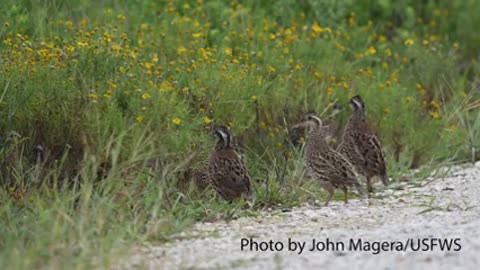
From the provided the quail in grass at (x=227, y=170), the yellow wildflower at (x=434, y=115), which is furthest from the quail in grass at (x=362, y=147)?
the yellow wildflower at (x=434, y=115)

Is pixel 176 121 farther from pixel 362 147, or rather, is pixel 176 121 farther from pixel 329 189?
pixel 362 147

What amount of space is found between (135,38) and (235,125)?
1776 mm

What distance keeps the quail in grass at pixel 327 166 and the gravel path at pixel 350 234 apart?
0.19 metres

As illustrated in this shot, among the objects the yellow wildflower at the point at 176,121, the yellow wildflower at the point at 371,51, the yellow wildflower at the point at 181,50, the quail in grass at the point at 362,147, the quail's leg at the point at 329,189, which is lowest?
the quail's leg at the point at 329,189

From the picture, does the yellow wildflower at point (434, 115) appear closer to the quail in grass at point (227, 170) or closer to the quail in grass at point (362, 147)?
the quail in grass at point (362, 147)

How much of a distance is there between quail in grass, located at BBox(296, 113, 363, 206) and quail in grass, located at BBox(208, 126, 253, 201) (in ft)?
2.47

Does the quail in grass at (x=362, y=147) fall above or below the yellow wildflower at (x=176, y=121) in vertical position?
below

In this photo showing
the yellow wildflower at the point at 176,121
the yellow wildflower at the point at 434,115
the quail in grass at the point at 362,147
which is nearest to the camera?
the yellow wildflower at the point at 176,121

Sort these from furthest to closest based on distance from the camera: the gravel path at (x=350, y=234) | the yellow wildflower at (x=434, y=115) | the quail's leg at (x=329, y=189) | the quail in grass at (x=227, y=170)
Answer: the yellow wildflower at (x=434, y=115)
the quail's leg at (x=329, y=189)
the quail in grass at (x=227, y=170)
the gravel path at (x=350, y=234)

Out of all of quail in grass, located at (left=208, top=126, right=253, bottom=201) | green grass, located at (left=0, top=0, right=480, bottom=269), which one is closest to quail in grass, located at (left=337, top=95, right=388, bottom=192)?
green grass, located at (left=0, top=0, right=480, bottom=269)

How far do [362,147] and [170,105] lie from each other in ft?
6.35

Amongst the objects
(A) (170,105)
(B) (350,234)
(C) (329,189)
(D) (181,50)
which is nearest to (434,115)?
(C) (329,189)

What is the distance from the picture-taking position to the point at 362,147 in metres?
11.6

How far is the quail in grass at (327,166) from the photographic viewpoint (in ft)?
35.5
